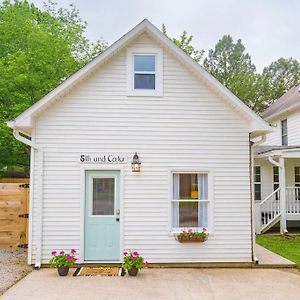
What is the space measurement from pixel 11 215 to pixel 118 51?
5.31 metres

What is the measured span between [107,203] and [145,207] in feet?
2.84

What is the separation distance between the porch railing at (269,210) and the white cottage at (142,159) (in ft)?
19.3

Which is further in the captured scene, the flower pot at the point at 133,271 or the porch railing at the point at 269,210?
the porch railing at the point at 269,210

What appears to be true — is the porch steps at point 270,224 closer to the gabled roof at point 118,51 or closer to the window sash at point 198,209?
the window sash at point 198,209

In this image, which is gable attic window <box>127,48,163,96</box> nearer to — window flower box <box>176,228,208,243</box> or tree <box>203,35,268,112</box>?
window flower box <box>176,228,208,243</box>

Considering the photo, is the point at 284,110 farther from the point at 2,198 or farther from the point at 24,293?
the point at 24,293

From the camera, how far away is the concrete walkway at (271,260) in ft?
27.3

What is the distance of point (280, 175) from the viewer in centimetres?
1395

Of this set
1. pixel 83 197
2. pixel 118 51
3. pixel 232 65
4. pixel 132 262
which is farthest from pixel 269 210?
pixel 232 65

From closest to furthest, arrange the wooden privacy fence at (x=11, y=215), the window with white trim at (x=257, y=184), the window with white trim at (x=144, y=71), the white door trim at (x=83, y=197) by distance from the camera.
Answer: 1. the white door trim at (x=83, y=197)
2. the window with white trim at (x=144, y=71)
3. the wooden privacy fence at (x=11, y=215)
4. the window with white trim at (x=257, y=184)

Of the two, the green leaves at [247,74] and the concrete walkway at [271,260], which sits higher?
the green leaves at [247,74]

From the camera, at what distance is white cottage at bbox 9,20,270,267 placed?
822 cm

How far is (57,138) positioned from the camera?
27.3 feet

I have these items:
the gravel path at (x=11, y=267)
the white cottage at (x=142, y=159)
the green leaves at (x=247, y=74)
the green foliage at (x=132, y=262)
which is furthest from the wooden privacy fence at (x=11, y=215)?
the green leaves at (x=247, y=74)
